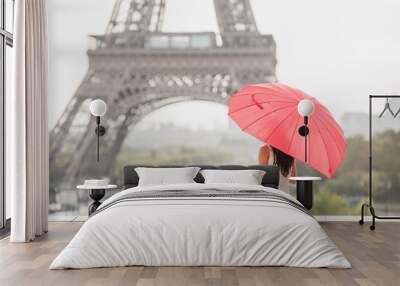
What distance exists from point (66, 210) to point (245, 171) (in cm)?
253

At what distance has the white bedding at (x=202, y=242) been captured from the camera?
4.54 m

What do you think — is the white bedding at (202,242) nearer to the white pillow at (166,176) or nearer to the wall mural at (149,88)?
the white pillow at (166,176)

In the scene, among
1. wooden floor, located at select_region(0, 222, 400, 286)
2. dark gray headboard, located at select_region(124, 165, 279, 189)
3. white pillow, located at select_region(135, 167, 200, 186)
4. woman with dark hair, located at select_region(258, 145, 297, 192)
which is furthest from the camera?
woman with dark hair, located at select_region(258, 145, 297, 192)

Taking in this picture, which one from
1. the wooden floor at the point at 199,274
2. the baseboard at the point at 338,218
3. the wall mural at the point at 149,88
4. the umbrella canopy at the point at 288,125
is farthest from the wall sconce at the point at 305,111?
the wooden floor at the point at 199,274

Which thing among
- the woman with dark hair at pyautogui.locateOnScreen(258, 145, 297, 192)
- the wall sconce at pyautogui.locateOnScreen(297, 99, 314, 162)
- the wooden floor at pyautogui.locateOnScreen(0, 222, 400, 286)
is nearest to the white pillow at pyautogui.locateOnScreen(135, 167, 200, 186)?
the woman with dark hair at pyautogui.locateOnScreen(258, 145, 297, 192)

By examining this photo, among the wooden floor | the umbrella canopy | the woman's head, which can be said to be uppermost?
the umbrella canopy

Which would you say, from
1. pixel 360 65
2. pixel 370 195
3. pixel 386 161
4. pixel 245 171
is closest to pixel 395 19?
pixel 360 65

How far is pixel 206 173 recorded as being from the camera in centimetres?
681

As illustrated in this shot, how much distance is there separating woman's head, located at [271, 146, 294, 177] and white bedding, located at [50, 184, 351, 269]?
2.72 meters

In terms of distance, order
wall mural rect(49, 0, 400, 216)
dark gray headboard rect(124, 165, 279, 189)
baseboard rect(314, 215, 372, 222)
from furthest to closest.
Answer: wall mural rect(49, 0, 400, 216), baseboard rect(314, 215, 372, 222), dark gray headboard rect(124, 165, 279, 189)

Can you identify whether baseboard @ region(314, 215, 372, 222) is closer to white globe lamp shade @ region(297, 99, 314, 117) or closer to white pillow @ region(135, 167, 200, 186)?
white globe lamp shade @ region(297, 99, 314, 117)

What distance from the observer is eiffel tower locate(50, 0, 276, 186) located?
25.3ft

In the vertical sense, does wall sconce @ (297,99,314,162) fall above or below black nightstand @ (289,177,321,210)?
above

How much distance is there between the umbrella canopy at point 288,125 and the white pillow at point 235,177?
1.28ft
